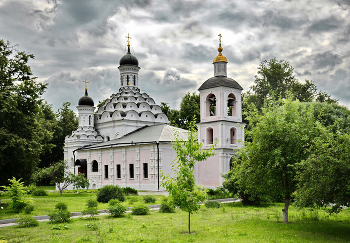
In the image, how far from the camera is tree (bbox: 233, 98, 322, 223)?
44.2 feet

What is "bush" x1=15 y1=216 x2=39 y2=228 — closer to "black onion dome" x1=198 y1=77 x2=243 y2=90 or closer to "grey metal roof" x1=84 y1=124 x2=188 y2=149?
"black onion dome" x1=198 y1=77 x2=243 y2=90

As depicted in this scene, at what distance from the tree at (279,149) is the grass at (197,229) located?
1.47 meters

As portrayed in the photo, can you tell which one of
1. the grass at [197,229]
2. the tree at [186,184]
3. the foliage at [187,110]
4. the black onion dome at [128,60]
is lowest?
the grass at [197,229]

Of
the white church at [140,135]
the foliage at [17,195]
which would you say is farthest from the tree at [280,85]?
the foliage at [17,195]

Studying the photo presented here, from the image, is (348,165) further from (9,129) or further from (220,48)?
(220,48)

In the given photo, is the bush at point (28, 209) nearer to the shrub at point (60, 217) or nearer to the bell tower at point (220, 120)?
the shrub at point (60, 217)

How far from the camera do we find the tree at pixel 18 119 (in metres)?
17.6

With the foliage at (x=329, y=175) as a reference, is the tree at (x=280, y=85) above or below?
above

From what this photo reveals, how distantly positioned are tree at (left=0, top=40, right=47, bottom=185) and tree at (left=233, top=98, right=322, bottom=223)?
11097 mm

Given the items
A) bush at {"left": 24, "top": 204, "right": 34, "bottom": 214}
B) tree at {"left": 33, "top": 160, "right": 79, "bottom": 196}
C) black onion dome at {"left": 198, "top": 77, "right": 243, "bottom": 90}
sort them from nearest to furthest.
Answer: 1. bush at {"left": 24, "top": 204, "right": 34, "bottom": 214}
2. tree at {"left": 33, "top": 160, "right": 79, "bottom": 196}
3. black onion dome at {"left": 198, "top": 77, "right": 243, "bottom": 90}

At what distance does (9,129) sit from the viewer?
1853cm

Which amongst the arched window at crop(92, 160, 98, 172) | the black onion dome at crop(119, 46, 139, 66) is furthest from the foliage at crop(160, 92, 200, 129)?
the arched window at crop(92, 160, 98, 172)

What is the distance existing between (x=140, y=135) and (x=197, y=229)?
24333 millimetres

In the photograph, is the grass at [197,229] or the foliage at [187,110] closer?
the grass at [197,229]
